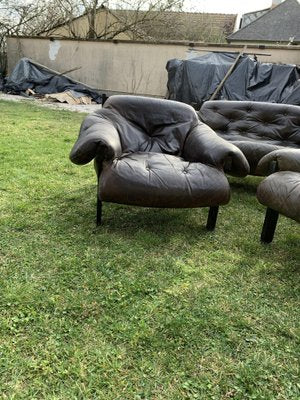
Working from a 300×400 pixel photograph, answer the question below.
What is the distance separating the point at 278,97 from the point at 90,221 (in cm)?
611

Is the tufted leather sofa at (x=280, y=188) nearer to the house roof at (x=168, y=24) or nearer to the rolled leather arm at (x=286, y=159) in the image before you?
the rolled leather arm at (x=286, y=159)

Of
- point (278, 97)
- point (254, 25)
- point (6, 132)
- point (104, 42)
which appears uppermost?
point (254, 25)

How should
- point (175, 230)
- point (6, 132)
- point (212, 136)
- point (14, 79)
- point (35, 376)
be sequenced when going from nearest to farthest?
point (35, 376), point (175, 230), point (212, 136), point (6, 132), point (14, 79)

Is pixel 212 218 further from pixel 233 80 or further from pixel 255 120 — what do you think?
pixel 233 80

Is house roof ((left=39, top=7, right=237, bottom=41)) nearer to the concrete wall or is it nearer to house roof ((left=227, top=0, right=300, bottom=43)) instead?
the concrete wall

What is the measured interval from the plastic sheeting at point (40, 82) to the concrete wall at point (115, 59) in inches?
24.7

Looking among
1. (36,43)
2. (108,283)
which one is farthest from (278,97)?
(36,43)

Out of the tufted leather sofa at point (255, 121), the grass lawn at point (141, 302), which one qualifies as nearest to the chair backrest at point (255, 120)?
the tufted leather sofa at point (255, 121)

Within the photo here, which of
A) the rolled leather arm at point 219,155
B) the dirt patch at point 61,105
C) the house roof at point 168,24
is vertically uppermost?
the house roof at point 168,24

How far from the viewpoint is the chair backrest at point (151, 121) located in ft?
8.94

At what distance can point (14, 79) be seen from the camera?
32.6 ft

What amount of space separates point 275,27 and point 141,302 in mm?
19605

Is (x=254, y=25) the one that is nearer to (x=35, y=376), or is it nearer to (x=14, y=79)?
(x=14, y=79)

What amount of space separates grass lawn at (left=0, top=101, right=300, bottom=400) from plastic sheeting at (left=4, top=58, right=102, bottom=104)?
25.3 ft
